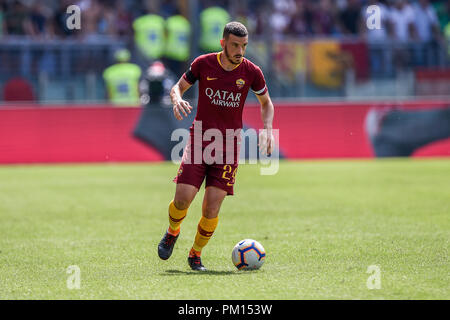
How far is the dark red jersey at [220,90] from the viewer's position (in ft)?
25.3

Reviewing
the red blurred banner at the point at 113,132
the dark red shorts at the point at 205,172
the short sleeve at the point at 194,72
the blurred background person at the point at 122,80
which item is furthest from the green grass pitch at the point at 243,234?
the blurred background person at the point at 122,80

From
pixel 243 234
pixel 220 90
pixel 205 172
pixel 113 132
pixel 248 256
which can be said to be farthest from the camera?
pixel 113 132

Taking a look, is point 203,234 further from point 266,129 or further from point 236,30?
point 236,30

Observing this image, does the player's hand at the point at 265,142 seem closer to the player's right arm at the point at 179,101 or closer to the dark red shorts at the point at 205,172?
the dark red shorts at the point at 205,172

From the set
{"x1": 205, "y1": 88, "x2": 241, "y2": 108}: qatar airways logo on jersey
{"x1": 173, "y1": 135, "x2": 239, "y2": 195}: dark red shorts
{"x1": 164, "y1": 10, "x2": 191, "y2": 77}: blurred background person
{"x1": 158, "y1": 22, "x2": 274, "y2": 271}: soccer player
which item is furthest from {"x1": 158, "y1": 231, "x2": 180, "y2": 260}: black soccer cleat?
{"x1": 164, "y1": 10, "x2": 191, "y2": 77}: blurred background person

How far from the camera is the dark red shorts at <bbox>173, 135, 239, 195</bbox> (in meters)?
7.70

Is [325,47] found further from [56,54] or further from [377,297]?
[377,297]

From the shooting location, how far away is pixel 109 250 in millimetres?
8906

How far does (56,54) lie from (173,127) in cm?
392

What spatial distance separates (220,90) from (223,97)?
71 millimetres

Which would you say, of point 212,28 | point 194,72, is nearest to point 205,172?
point 194,72

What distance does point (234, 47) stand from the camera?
7.50m

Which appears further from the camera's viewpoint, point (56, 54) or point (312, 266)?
point (56, 54)

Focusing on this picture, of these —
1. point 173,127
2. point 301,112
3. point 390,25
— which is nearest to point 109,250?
point 173,127
